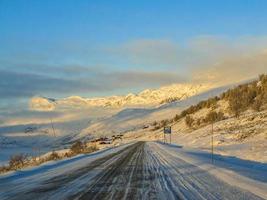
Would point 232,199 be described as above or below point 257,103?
below

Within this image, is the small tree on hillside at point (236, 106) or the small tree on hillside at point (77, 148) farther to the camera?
the small tree on hillside at point (236, 106)

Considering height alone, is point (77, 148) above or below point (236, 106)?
below

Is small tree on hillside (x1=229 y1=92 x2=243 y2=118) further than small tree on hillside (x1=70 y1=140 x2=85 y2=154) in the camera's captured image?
Yes

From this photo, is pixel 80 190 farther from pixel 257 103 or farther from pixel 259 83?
pixel 259 83

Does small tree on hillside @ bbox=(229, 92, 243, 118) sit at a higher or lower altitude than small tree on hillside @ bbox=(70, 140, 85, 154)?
higher

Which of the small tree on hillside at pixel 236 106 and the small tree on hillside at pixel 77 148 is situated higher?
the small tree on hillside at pixel 236 106

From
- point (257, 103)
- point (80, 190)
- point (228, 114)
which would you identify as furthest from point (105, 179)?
point (228, 114)

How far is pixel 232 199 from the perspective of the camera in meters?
14.6

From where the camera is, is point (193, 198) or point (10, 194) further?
point (10, 194)

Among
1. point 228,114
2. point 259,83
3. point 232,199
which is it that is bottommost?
point 232,199

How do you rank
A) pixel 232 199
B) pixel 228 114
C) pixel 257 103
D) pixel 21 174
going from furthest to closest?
pixel 228 114 < pixel 257 103 < pixel 21 174 < pixel 232 199

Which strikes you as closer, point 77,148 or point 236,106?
point 77,148

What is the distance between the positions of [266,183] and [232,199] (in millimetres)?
5195

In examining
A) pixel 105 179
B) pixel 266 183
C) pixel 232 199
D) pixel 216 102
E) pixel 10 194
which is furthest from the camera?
pixel 216 102
